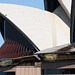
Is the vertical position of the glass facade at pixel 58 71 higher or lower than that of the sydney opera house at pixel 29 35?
lower

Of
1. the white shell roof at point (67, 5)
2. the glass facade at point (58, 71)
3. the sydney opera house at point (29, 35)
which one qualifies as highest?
the white shell roof at point (67, 5)

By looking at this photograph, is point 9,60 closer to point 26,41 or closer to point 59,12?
point 26,41

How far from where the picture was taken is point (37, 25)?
A: 153 ft

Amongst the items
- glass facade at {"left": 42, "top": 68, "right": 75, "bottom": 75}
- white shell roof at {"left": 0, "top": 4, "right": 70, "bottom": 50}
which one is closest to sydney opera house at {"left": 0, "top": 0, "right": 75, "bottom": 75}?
white shell roof at {"left": 0, "top": 4, "right": 70, "bottom": 50}

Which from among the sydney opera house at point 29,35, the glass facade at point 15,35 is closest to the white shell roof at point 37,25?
the sydney opera house at point 29,35

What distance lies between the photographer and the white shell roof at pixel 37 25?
4541 cm

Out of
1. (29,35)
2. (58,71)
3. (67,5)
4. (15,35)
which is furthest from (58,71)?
(67,5)

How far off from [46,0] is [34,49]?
17.3m

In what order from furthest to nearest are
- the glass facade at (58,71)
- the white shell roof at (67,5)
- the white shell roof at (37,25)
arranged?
the white shell roof at (67,5) → the white shell roof at (37,25) → the glass facade at (58,71)

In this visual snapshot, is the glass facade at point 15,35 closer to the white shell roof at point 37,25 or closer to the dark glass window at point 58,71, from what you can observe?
the white shell roof at point 37,25

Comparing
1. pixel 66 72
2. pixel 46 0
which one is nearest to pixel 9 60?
pixel 66 72

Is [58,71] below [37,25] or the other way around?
below

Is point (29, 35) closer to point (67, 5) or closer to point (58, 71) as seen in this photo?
point (67, 5)

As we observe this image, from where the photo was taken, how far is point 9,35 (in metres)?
48.4
